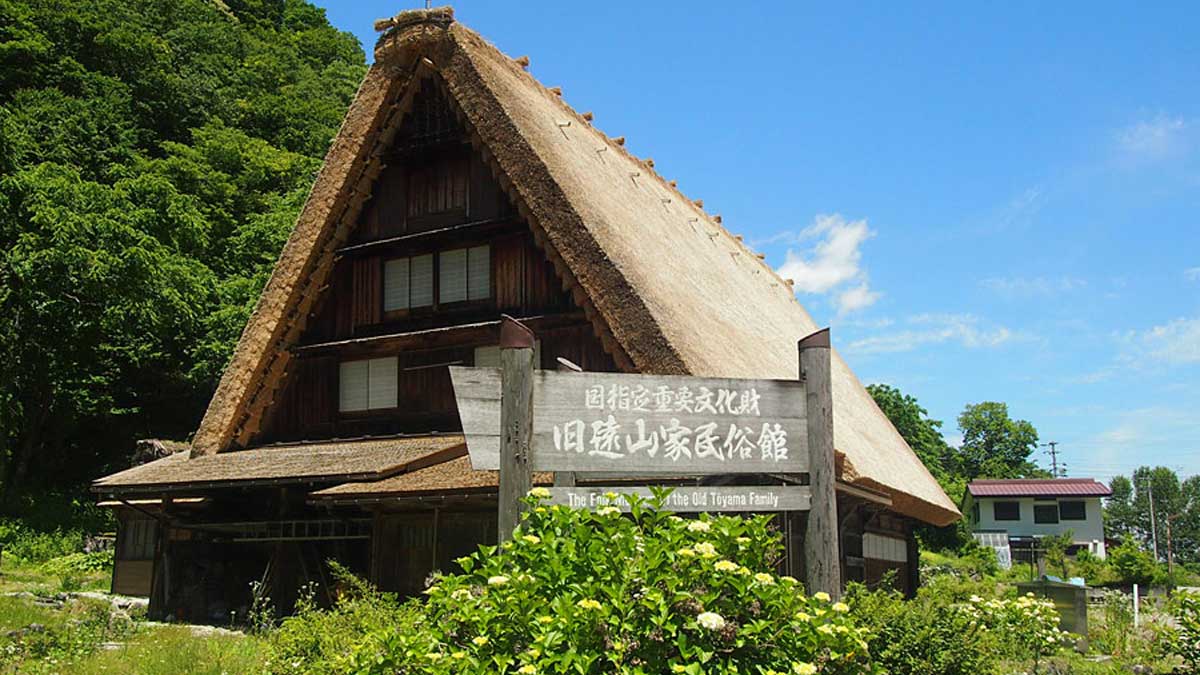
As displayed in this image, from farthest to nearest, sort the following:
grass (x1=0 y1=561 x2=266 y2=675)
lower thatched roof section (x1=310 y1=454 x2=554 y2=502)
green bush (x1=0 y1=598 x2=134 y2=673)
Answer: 1. lower thatched roof section (x1=310 y1=454 x2=554 y2=502)
2. green bush (x1=0 y1=598 x2=134 y2=673)
3. grass (x1=0 y1=561 x2=266 y2=675)

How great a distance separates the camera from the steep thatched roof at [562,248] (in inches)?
531

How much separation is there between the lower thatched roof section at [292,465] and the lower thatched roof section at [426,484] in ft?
0.51

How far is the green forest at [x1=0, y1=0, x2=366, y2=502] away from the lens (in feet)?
90.7

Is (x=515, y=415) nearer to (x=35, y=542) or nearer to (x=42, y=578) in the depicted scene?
(x=42, y=578)

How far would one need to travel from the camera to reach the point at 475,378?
6.77m

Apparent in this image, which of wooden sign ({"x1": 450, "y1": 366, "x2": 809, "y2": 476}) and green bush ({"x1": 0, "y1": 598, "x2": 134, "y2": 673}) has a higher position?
wooden sign ({"x1": 450, "y1": 366, "x2": 809, "y2": 476})

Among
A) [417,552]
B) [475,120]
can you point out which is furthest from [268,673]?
[475,120]

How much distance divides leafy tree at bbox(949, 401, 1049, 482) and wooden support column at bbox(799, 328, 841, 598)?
84.3 meters

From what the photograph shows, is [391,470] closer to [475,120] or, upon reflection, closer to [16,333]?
[475,120]

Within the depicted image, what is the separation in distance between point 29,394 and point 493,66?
23.3 metres

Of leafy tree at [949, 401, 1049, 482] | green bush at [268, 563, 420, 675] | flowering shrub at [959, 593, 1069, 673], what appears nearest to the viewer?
green bush at [268, 563, 420, 675]

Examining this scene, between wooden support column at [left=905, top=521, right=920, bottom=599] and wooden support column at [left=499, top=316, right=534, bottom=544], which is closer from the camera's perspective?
wooden support column at [left=499, top=316, right=534, bottom=544]

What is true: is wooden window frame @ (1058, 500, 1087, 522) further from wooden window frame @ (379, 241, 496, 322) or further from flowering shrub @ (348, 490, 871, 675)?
flowering shrub @ (348, 490, 871, 675)

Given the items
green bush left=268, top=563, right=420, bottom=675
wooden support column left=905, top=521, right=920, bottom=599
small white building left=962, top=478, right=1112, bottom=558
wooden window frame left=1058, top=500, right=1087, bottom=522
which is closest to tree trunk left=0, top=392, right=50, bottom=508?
wooden support column left=905, top=521, right=920, bottom=599
